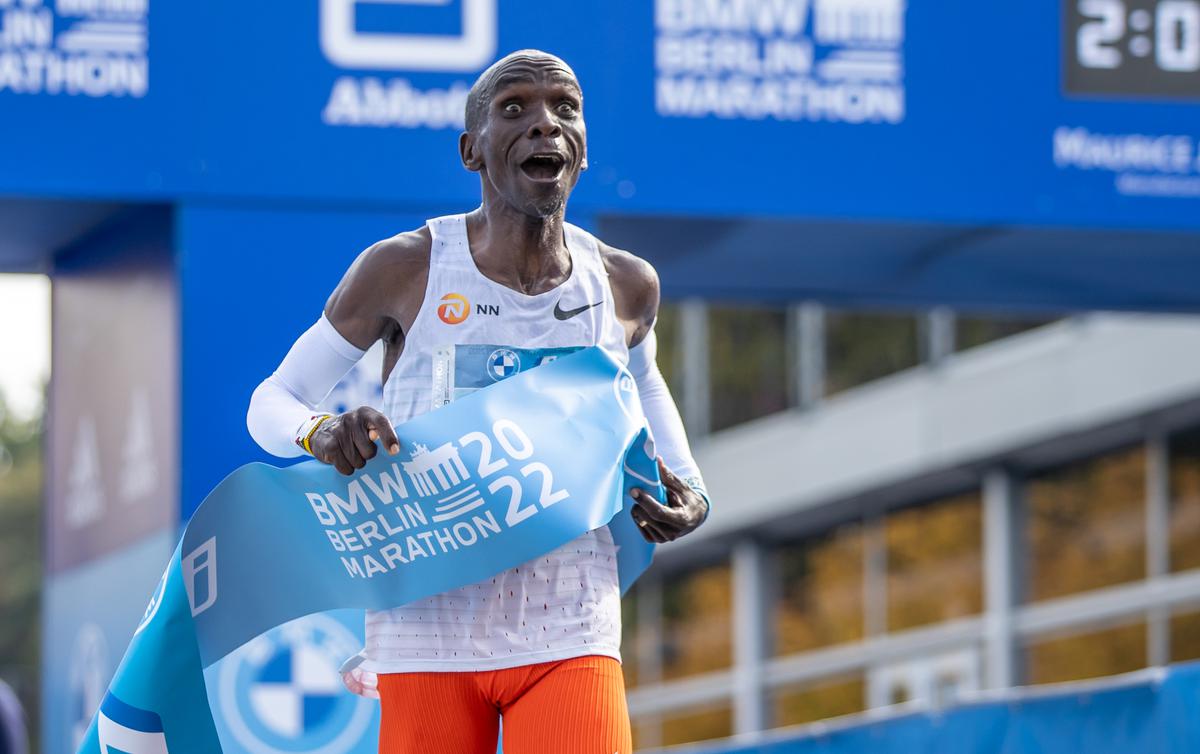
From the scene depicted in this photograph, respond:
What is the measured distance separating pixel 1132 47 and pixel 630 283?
4.25 metres

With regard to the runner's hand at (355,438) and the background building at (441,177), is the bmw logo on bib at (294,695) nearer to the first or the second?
the background building at (441,177)

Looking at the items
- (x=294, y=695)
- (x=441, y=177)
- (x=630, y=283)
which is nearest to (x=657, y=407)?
(x=630, y=283)

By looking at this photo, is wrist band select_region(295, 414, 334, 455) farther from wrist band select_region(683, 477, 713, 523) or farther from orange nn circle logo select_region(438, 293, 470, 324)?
wrist band select_region(683, 477, 713, 523)

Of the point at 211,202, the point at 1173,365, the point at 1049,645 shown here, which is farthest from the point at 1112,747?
the point at 1049,645

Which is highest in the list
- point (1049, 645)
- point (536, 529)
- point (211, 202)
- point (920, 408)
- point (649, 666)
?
point (211, 202)

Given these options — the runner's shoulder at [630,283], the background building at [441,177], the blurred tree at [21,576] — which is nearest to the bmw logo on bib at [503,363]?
the runner's shoulder at [630,283]

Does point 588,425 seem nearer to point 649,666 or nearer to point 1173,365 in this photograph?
point 1173,365

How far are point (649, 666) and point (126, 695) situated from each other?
1590cm

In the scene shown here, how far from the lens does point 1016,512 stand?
50.2 feet

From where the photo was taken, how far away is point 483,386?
3.96 meters

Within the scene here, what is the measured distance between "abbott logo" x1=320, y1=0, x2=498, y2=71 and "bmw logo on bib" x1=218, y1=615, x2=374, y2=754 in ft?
5.73

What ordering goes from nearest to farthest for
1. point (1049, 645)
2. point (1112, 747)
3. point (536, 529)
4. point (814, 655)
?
point (536, 529) < point (1112, 747) < point (1049, 645) < point (814, 655)

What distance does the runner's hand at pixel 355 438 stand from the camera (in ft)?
12.3

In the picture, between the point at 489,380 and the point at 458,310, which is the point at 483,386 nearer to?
the point at 489,380
